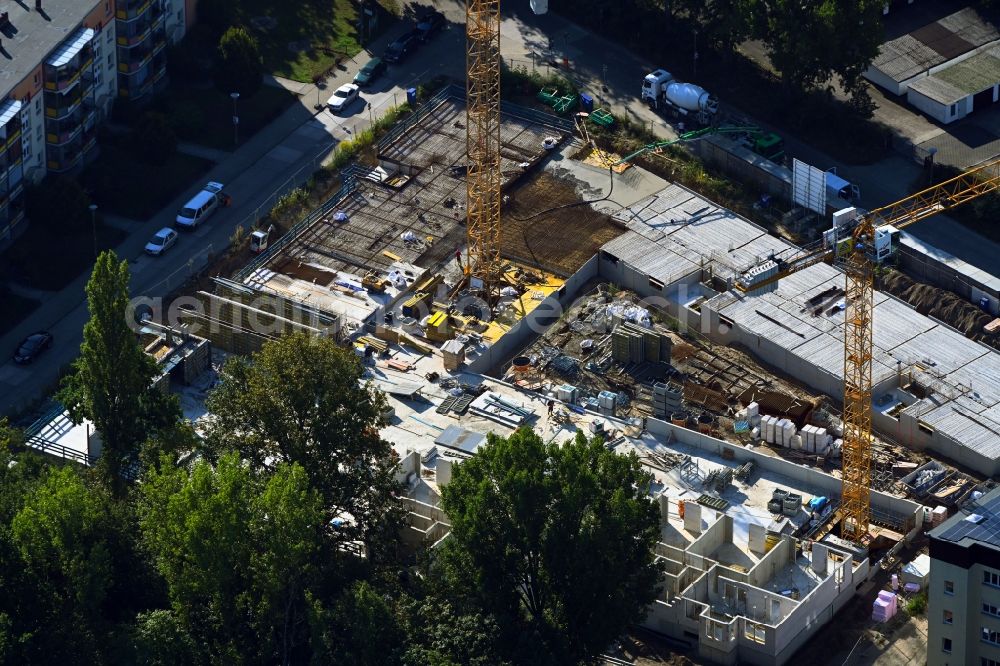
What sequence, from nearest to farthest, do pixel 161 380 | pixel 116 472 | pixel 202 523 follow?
pixel 202 523
pixel 116 472
pixel 161 380

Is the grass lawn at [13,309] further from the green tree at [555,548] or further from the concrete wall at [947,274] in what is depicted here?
the concrete wall at [947,274]

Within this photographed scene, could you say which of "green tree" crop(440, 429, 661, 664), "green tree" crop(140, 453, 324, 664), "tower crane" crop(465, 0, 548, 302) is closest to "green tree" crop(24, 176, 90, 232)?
"tower crane" crop(465, 0, 548, 302)

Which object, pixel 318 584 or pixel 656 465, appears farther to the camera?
pixel 656 465

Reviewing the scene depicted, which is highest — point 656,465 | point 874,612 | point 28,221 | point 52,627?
point 28,221

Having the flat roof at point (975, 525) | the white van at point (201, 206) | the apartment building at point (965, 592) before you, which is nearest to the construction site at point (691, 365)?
the white van at point (201, 206)

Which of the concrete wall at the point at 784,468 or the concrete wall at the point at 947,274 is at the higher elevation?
the concrete wall at the point at 947,274

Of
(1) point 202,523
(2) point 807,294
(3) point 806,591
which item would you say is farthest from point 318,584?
(2) point 807,294

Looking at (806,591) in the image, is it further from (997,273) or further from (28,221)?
(28,221)
